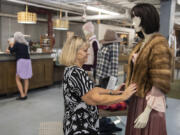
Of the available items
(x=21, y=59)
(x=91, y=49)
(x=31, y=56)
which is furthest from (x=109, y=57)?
(x=31, y=56)

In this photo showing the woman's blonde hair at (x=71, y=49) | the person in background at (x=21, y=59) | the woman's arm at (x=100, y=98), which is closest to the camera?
the woman's arm at (x=100, y=98)

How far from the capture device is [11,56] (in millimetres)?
4531

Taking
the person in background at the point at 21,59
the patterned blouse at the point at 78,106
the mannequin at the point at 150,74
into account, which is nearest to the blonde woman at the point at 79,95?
the patterned blouse at the point at 78,106

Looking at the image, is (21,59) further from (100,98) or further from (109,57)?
(100,98)

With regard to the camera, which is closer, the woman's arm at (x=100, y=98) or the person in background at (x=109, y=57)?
the woman's arm at (x=100, y=98)

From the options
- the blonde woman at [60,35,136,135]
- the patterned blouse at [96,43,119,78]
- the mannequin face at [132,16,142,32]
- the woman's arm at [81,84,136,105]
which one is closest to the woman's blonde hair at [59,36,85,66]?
the blonde woman at [60,35,136,135]

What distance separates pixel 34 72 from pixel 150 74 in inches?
169

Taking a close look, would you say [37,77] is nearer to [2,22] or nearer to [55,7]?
[55,7]

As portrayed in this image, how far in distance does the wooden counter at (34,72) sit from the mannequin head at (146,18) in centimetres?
377

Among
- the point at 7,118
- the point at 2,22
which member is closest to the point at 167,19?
the point at 7,118

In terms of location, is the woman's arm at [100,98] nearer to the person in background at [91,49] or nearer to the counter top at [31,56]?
the person in background at [91,49]

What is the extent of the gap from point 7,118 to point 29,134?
0.82 metres

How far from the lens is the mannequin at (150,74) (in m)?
1.26

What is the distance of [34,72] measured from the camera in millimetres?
5145
